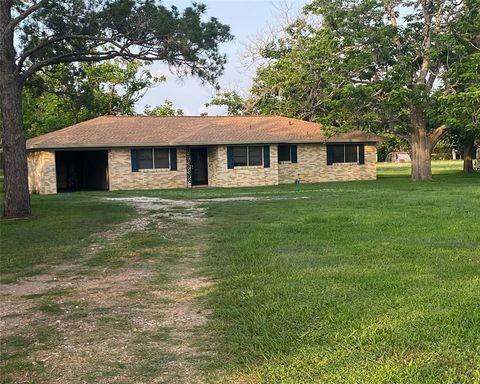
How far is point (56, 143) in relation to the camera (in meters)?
24.1

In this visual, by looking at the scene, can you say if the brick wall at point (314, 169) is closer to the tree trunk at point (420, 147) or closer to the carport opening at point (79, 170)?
the tree trunk at point (420, 147)

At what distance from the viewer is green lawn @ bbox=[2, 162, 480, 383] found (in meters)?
3.83

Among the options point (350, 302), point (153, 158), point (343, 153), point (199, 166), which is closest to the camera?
point (350, 302)

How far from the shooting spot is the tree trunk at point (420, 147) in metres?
27.1

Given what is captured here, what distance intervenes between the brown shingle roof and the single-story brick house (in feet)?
0.14

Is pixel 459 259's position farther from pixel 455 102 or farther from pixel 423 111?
pixel 423 111

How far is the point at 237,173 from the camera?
27.4m

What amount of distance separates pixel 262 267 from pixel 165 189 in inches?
768

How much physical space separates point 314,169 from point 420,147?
534cm

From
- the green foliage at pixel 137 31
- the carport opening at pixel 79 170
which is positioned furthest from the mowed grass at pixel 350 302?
the carport opening at pixel 79 170

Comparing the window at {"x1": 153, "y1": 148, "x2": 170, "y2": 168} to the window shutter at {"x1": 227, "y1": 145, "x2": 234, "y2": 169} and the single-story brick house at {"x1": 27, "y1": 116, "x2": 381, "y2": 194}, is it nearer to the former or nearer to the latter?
the single-story brick house at {"x1": 27, "y1": 116, "x2": 381, "y2": 194}

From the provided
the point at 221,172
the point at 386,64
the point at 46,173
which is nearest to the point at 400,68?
the point at 386,64

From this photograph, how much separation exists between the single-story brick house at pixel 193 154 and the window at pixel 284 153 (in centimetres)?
5

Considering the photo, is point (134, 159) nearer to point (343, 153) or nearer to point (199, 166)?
point (199, 166)
